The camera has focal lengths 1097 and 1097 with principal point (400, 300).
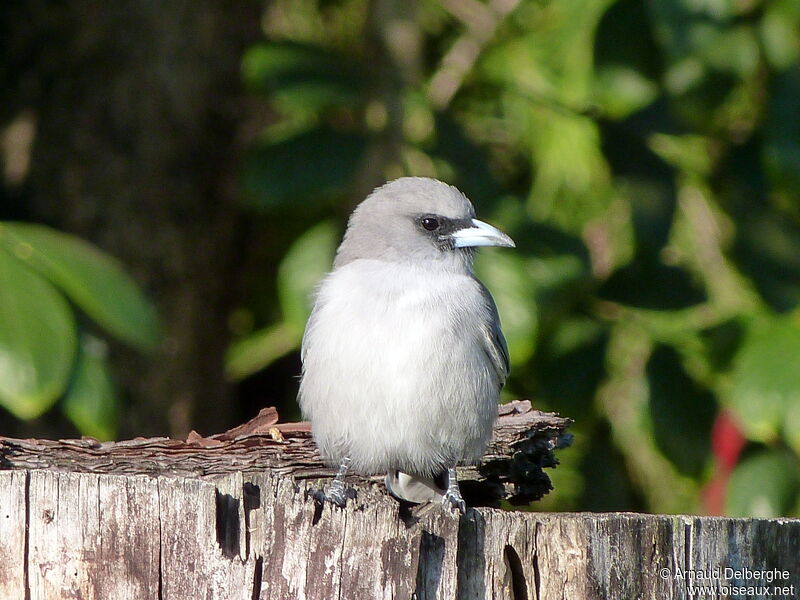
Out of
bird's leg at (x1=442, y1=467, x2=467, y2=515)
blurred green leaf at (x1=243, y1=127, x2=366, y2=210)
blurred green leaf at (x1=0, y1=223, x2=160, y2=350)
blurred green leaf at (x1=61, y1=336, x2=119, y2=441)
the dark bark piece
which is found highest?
blurred green leaf at (x1=243, y1=127, x2=366, y2=210)

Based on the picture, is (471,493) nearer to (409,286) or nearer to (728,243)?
(409,286)

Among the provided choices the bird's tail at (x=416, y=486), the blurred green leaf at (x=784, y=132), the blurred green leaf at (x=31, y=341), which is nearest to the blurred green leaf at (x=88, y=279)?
the blurred green leaf at (x=31, y=341)

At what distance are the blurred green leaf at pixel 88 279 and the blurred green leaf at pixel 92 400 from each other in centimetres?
18

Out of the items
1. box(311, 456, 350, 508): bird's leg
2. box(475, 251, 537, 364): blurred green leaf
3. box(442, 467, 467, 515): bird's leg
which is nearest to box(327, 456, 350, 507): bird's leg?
box(311, 456, 350, 508): bird's leg

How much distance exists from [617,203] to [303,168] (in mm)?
2032

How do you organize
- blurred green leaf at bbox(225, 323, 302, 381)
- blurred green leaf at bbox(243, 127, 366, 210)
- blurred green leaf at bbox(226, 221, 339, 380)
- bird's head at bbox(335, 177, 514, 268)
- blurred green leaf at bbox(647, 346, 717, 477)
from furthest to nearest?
1. blurred green leaf at bbox(225, 323, 302, 381)
2. blurred green leaf at bbox(647, 346, 717, 477)
3. blurred green leaf at bbox(243, 127, 366, 210)
4. blurred green leaf at bbox(226, 221, 339, 380)
5. bird's head at bbox(335, 177, 514, 268)

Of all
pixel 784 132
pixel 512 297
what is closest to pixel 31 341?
pixel 512 297

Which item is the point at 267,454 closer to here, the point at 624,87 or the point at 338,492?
the point at 338,492

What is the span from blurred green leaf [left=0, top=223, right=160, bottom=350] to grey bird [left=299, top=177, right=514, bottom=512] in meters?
0.61

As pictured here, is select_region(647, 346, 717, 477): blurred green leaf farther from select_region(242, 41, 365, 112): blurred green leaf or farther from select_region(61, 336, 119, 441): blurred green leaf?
select_region(61, 336, 119, 441): blurred green leaf

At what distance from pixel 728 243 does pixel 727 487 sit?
1.25 metres

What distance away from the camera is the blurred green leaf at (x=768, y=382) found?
4.18 m

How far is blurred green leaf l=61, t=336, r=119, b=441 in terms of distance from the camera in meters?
3.68

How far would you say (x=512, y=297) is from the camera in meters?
4.64
